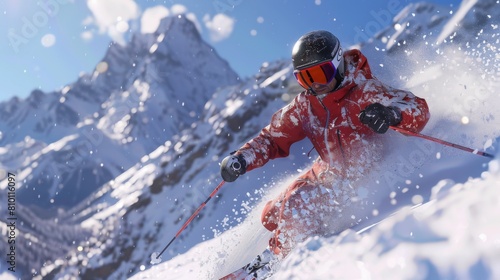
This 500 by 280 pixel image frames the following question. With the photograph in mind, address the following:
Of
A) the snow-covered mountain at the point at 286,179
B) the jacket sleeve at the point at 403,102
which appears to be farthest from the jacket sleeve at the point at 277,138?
the snow-covered mountain at the point at 286,179

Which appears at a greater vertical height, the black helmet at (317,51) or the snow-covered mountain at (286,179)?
the black helmet at (317,51)

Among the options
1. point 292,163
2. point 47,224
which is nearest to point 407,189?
point 292,163

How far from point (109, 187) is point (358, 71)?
89.7 meters

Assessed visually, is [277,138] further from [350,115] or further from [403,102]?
[403,102]

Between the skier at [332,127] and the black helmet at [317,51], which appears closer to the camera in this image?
the skier at [332,127]

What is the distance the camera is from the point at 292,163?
18.0 metres

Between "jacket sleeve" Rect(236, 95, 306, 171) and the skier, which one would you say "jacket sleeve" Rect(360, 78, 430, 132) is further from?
"jacket sleeve" Rect(236, 95, 306, 171)

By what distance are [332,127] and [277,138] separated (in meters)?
0.82

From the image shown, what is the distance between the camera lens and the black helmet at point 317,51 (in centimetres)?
397

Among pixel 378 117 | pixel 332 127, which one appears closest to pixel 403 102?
pixel 378 117

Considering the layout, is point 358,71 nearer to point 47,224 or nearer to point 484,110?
point 484,110

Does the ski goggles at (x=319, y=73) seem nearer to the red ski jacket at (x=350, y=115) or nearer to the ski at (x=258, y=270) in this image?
the red ski jacket at (x=350, y=115)

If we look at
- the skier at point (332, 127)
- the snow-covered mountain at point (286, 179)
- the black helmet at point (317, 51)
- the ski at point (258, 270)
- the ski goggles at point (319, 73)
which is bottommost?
the snow-covered mountain at point (286, 179)

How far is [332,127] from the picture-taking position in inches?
167
